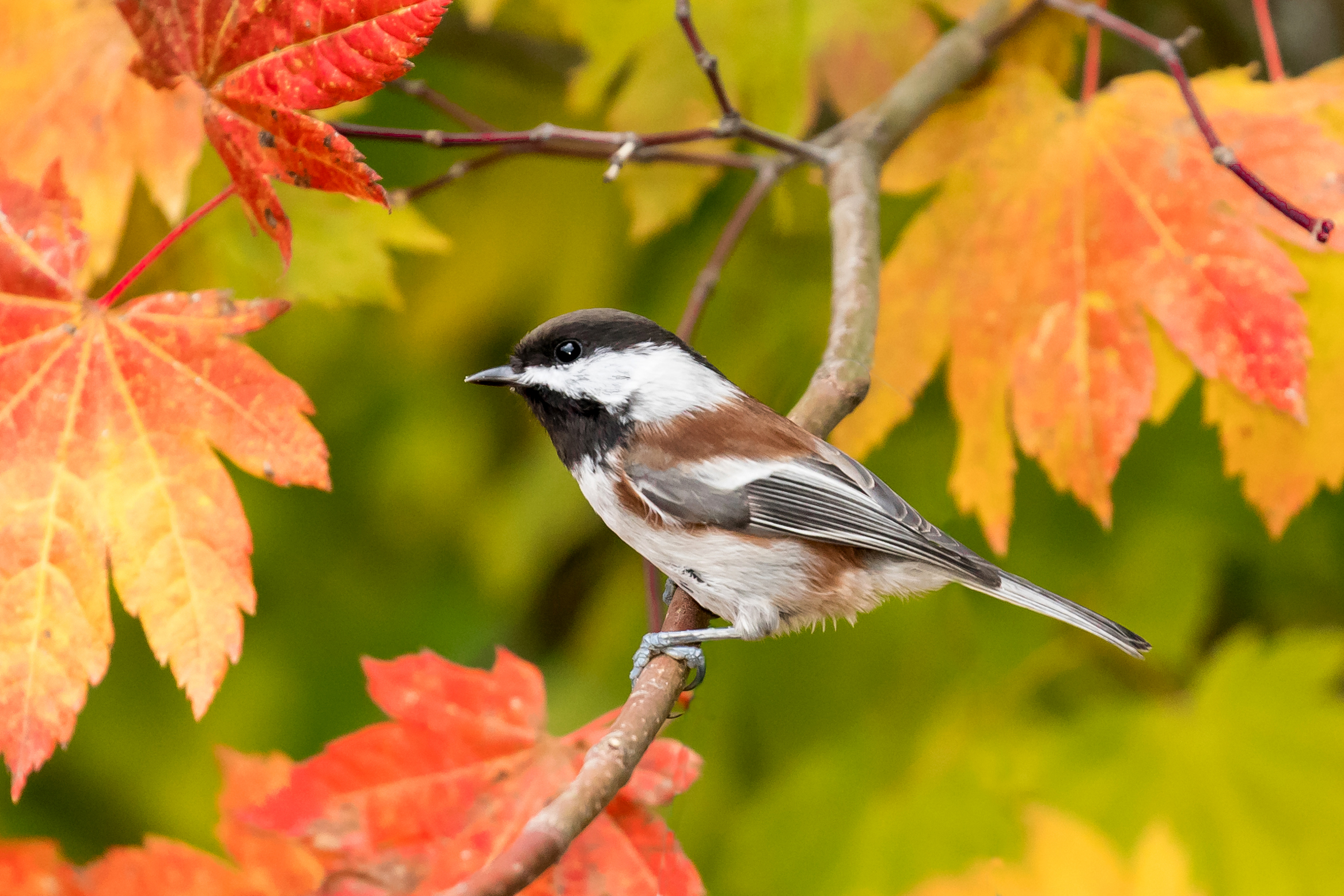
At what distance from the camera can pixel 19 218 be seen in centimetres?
121

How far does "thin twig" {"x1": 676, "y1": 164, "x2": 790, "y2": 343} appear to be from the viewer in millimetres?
1417

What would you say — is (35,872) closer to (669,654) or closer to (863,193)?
(669,654)

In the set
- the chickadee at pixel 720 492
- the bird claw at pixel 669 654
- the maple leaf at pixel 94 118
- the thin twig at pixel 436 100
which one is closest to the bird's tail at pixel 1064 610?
the chickadee at pixel 720 492

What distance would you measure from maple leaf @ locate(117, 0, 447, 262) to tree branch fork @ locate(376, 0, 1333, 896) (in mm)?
149

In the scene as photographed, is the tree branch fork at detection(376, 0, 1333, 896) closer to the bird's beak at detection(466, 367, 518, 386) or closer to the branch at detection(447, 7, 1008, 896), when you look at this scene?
the branch at detection(447, 7, 1008, 896)

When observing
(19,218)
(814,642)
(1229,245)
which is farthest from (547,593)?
(1229,245)

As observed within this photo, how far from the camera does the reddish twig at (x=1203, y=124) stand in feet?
3.69

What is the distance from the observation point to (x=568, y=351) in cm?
139

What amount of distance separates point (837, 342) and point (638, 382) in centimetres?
28

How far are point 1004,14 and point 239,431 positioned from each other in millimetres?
1189

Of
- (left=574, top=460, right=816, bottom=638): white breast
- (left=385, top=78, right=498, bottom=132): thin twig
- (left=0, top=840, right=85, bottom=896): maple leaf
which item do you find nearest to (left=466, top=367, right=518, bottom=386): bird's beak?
(left=574, top=460, right=816, bottom=638): white breast

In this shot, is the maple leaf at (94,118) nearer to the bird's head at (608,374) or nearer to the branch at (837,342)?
the bird's head at (608,374)

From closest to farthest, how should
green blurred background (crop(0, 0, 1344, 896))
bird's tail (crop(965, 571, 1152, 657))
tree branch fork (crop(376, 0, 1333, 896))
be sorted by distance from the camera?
tree branch fork (crop(376, 0, 1333, 896)) < bird's tail (crop(965, 571, 1152, 657)) < green blurred background (crop(0, 0, 1344, 896))

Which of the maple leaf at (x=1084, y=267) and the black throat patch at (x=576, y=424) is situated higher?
the maple leaf at (x=1084, y=267)
